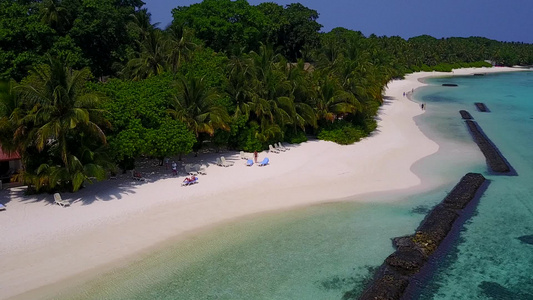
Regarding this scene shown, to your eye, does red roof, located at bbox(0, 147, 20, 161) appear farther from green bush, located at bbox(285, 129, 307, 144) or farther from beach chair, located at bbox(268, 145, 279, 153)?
green bush, located at bbox(285, 129, 307, 144)

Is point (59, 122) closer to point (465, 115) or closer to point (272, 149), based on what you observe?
point (272, 149)

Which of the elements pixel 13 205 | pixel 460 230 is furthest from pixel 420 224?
pixel 13 205

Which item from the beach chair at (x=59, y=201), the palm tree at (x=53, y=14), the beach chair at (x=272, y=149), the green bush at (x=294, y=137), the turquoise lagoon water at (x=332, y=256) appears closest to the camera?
the turquoise lagoon water at (x=332, y=256)

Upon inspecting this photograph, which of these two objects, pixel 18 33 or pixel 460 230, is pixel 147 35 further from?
pixel 460 230

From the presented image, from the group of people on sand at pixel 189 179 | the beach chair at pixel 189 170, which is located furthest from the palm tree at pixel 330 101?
the group of people on sand at pixel 189 179

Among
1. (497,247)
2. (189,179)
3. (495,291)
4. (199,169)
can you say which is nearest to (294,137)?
(199,169)

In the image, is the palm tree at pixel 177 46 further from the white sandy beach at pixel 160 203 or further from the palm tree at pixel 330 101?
the palm tree at pixel 330 101
